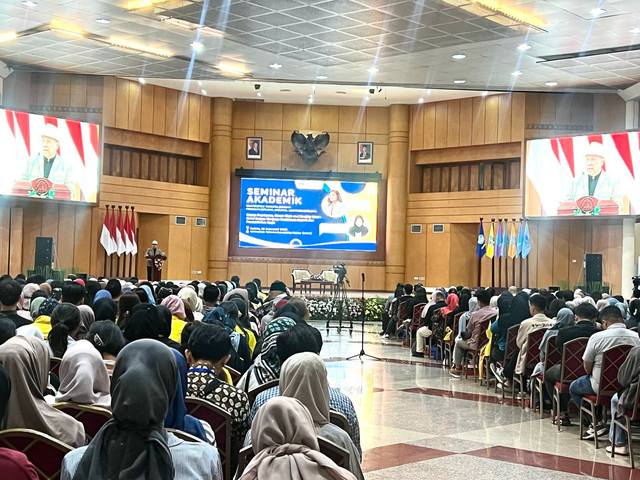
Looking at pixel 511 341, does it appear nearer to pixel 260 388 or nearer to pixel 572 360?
pixel 572 360

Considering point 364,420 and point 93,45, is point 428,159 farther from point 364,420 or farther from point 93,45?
point 364,420

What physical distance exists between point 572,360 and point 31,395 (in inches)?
213

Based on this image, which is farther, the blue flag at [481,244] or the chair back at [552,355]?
the blue flag at [481,244]

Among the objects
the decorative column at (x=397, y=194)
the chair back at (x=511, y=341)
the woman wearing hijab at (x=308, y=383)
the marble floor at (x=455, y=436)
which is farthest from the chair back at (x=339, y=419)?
the decorative column at (x=397, y=194)

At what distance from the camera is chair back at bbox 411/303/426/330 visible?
13.7 metres

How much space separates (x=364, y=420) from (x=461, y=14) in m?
7.36

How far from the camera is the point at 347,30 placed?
13.4 meters

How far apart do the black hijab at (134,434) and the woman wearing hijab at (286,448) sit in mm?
287

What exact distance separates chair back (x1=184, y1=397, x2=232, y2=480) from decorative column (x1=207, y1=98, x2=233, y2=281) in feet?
66.7

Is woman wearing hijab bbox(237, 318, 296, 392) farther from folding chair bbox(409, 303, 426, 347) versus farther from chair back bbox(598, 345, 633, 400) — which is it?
folding chair bbox(409, 303, 426, 347)

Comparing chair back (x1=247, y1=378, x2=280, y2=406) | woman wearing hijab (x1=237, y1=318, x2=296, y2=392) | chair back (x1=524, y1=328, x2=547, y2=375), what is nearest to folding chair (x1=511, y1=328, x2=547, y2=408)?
chair back (x1=524, y1=328, x2=547, y2=375)

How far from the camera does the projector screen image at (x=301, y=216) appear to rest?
23984 mm

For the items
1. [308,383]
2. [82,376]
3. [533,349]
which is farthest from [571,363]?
[82,376]

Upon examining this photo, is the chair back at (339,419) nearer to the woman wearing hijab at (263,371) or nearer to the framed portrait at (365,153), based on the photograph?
the woman wearing hijab at (263,371)
